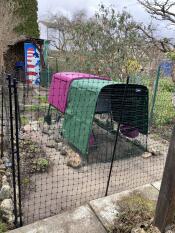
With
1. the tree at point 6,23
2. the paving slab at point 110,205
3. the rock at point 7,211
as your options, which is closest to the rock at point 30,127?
the rock at point 7,211

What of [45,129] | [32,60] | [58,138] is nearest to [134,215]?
[58,138]

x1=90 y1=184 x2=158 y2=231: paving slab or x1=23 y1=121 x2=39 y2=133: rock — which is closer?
x1=90 y1=184 x2=158 y2=231: paving slab

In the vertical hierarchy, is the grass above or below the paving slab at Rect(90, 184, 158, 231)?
above

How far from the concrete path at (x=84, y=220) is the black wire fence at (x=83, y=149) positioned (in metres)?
Result: 0.47

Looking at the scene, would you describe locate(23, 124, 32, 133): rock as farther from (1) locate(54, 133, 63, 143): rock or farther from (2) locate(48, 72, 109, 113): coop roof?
(2) locate(48, 72, 109, 113): coop roof

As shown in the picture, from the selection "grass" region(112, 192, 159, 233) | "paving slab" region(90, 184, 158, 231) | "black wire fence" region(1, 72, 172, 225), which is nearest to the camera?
"grass" region(112, 192, 159, 233)

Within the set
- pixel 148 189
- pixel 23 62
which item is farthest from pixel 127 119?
pixel 23 62

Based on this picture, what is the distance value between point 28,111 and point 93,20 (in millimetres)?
5106

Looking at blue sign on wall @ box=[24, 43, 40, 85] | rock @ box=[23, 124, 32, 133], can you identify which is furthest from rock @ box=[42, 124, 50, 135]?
blue sign on wall @ box=[24, 43, 40, 85]

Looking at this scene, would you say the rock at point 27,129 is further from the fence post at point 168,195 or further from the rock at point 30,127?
the fence post at point 168,195

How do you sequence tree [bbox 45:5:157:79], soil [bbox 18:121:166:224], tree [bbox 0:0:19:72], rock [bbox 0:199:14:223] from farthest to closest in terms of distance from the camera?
tree [bbox 0:0:19:72], tree [bbox 45:5:157:79], soil [bbox 18:121:166:224], rock [bbox 0:199:14:223]

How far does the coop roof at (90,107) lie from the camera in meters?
5.13

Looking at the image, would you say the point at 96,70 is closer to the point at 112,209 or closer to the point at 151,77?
the point at 151,77

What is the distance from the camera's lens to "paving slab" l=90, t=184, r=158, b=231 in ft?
9.65
